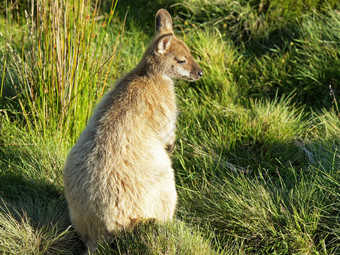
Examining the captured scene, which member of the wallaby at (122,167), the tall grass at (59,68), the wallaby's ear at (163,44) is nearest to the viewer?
the wallaby at (122,167)

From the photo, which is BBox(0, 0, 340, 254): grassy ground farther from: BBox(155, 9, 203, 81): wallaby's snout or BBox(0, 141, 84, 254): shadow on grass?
BBox(155, 9, 203, 81): wallaby's snout

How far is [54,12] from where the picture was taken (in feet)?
16.0

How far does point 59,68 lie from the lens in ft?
16.5

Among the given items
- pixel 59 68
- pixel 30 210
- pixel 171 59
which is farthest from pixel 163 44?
pixel 30 210

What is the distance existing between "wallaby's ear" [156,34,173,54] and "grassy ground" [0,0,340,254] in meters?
0.73

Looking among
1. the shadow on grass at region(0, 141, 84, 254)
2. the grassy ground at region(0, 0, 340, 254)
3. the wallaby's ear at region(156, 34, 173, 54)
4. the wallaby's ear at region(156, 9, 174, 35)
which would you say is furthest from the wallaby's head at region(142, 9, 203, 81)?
the shadow on grass at region(0, 141, 84, 254)

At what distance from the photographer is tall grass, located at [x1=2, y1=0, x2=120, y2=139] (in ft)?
16.2

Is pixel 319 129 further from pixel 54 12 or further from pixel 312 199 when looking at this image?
pixel 54 12

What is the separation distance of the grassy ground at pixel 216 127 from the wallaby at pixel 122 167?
0.17 metres

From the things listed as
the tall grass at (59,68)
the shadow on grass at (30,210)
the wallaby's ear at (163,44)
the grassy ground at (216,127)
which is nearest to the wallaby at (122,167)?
the grassy ground at (216,127)

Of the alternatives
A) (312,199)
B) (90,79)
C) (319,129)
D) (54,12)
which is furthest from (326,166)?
(54,12)

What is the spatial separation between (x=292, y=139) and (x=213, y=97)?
1202 mm

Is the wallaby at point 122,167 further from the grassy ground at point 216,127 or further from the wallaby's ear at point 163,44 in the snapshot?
the wallaby's ear at point 163,44

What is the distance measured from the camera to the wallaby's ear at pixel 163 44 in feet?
14.9
